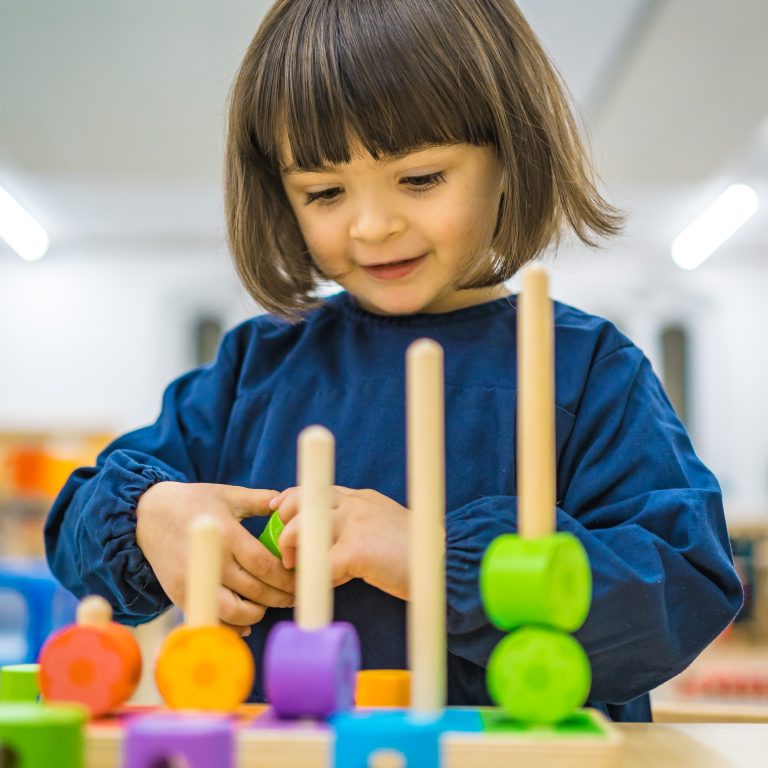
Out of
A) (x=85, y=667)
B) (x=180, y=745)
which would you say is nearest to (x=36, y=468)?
(x=85, y=667)

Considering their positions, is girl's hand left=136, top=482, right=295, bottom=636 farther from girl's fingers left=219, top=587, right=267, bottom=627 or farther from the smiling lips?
the smiling lips

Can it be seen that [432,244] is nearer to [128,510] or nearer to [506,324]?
[506,324]

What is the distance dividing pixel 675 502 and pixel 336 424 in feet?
0.95

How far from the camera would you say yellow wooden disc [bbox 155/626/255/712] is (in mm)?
419

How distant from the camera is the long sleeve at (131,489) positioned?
2.28ft

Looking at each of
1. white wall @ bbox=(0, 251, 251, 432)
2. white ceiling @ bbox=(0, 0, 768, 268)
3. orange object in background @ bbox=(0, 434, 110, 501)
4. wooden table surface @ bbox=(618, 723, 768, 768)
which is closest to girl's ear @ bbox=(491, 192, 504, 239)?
wooden table surface @ bbox=(618, 723, 768, 768)

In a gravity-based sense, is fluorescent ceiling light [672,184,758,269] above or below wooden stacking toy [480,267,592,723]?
above

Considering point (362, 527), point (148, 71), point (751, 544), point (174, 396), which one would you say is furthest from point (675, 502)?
point (751, 544)

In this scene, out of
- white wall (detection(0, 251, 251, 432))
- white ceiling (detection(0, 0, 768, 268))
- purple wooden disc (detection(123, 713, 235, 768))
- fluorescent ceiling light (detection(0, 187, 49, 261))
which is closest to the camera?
purple wooden disc (detection(123, 713, 235, 768))

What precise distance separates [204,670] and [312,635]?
6cm

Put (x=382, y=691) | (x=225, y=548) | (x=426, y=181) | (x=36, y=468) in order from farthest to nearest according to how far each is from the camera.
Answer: (x=36, y=468)
(x=426, y=181)
(x=225, y=548)
(x=382, y=691)

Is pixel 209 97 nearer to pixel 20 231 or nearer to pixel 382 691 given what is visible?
pixel 20 231

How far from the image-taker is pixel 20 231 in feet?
17.3

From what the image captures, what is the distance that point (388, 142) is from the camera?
697 mm
